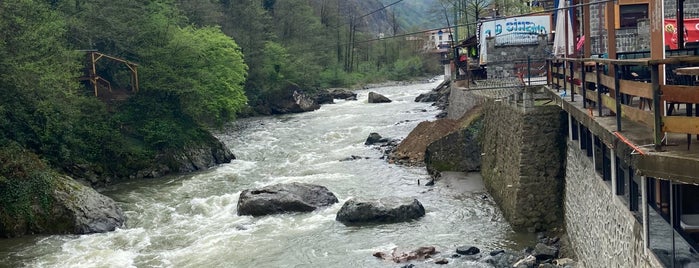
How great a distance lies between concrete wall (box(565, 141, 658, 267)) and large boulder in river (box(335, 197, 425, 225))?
17.1 ft

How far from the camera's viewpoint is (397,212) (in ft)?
66.6

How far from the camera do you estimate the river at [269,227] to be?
1761 centimetres

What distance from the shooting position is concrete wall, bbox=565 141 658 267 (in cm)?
984

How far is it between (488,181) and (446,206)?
198 centimetres

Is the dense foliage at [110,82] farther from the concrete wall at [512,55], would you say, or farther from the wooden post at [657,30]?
the wooden post at [657,30]

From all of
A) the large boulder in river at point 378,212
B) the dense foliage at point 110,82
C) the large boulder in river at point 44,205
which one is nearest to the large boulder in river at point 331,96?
the dense foliage at point 110,82

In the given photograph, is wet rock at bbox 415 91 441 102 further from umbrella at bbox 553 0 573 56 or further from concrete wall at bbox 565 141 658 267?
concrete wall at bbox 565 141 658 267

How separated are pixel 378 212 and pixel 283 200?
355 centimetres

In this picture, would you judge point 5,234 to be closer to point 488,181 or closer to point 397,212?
point 397,212

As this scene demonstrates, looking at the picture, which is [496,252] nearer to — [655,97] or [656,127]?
[656,127]

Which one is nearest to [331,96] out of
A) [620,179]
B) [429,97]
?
[429,97]

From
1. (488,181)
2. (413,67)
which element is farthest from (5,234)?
(413,67)

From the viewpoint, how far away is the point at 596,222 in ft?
41.1

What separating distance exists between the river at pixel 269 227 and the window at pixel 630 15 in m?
6.84
